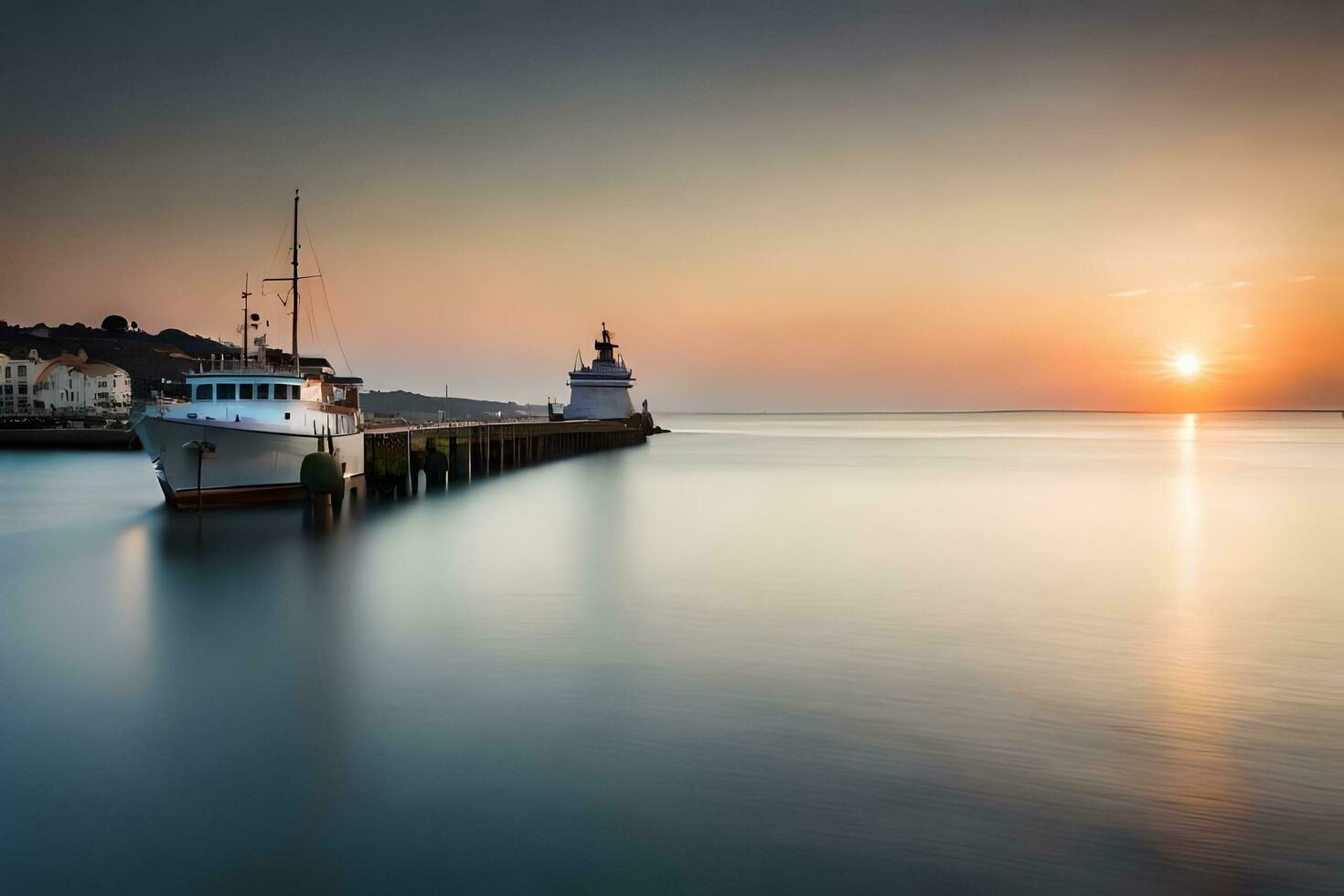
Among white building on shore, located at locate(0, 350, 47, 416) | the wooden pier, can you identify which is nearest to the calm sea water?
the wooden pier

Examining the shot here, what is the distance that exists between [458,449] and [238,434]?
1860 centimetres

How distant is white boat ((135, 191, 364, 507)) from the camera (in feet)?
74.9

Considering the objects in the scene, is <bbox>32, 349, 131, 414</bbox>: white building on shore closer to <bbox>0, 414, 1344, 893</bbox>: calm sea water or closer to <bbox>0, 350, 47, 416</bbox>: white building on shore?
<bbox>0, 350, 47, 416</bbox>: white building on shore

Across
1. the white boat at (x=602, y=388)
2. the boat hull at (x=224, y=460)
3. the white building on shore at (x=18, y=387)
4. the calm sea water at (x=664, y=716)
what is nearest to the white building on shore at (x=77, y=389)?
the white building on shore at (x=18, y=387)

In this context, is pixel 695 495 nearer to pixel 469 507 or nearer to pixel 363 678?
pixel 469 507

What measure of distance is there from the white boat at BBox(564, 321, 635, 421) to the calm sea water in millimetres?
51351

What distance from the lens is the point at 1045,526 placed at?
82.4 ft

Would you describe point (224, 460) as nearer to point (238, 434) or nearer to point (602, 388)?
point (238, 434)

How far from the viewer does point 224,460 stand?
77.1 feet

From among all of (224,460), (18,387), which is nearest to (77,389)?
(18,387)

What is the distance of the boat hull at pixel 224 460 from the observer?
22484 mm

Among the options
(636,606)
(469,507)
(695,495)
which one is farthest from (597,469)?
(636,606)

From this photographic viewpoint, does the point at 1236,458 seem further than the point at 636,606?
Yes

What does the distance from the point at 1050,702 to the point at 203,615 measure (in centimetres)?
1149
